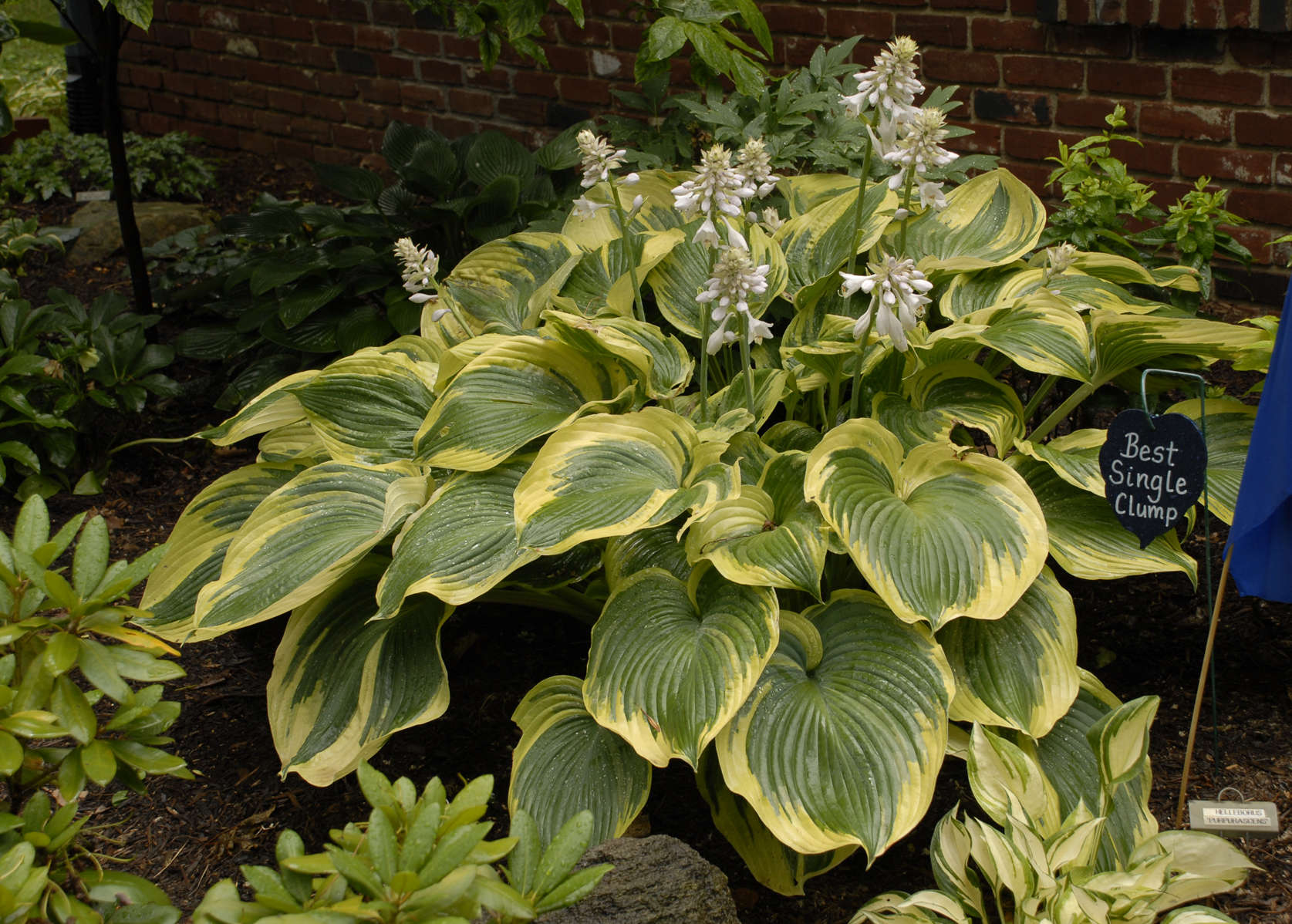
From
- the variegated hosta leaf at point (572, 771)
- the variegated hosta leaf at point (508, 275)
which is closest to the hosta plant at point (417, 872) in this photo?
the variegated hosta leaf at point (572, 771)

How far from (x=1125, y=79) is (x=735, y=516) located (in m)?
2.57

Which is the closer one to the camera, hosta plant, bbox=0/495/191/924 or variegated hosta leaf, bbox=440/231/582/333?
hosta plant, bbox=0/495/191/924

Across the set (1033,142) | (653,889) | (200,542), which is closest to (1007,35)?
(1033,142)

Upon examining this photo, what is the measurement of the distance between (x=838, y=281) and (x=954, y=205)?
485 millimetres

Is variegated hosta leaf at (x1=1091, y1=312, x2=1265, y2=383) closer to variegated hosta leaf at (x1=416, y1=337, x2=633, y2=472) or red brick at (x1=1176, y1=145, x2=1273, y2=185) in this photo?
variegated hosta leaf at (x1=416, y1=337, x2=633, y2=472)

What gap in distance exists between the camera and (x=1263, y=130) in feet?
11.4

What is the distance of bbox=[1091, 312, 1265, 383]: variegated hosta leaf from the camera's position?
7.29 ft

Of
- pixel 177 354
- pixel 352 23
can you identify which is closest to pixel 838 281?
pixel 177 354

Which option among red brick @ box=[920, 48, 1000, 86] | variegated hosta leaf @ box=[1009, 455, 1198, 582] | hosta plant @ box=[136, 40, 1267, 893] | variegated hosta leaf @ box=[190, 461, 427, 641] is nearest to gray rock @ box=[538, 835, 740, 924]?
hosta plant @ box=[136, 40, 1267, 893]

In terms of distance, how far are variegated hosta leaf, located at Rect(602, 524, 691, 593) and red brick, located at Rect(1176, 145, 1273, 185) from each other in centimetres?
252

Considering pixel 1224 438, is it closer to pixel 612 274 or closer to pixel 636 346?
pixel 636 346

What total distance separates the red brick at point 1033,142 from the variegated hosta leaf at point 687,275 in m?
1.72

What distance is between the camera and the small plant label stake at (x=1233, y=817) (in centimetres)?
186

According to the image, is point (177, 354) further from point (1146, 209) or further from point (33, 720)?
point (1146, 209)
